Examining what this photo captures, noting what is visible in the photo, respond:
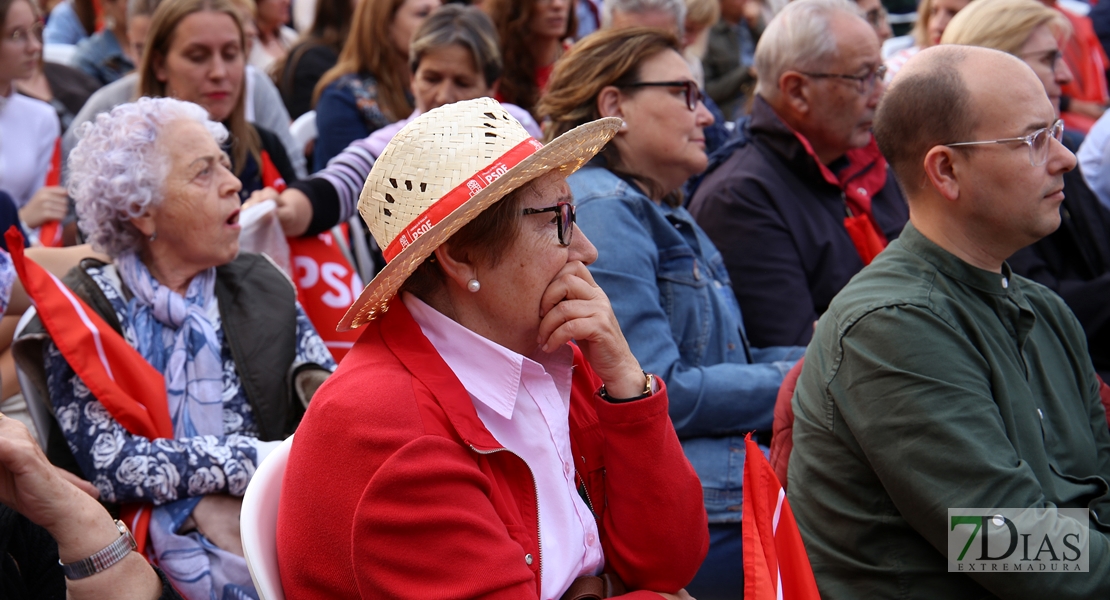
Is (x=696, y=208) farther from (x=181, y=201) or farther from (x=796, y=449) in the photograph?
(x=181, y=201)

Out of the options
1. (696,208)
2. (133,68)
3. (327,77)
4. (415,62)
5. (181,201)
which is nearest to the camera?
(181,201)

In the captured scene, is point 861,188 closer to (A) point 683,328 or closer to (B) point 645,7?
(A) point 683,328

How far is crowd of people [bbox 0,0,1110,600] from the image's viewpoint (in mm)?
1962

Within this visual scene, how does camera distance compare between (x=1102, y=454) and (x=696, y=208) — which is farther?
(x=696, y=208)

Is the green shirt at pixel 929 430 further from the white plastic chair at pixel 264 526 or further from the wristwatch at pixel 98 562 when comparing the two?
the wristwatch at pixel 98 562

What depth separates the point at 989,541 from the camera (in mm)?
2197

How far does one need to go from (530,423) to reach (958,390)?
97 cm

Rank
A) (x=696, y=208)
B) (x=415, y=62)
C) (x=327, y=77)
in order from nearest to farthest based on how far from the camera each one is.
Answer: (x=696, y=208), (x=415, y=62), (x=327, y=77)

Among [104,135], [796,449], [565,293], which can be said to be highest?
[104,135]

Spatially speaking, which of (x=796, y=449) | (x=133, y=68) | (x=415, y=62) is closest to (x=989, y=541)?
(x=796, y=449)

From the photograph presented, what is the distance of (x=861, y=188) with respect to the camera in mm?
4305

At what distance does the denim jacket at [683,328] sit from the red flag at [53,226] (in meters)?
2.28

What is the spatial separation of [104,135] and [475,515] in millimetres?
2009

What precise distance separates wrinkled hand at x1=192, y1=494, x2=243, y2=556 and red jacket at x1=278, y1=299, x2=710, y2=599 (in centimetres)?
82
